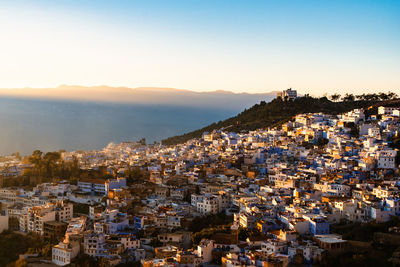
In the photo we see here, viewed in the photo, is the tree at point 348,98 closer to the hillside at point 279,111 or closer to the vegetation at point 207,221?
the hillside at point 279,111

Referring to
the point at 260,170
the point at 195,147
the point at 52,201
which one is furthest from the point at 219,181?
the point at 195,147

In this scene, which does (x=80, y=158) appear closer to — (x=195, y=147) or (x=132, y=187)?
(x=195, y=147)

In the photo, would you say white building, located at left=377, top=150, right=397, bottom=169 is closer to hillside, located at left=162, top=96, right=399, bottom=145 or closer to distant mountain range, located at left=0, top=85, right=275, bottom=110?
hillside, located at left=162, top=96, right=399, bottom=145

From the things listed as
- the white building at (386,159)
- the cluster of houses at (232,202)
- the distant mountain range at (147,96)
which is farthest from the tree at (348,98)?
the distant mountain range at (147,96)

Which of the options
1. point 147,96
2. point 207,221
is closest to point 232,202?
point 207,221

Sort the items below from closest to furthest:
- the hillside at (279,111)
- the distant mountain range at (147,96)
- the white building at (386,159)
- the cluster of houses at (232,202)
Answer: the cluster of houses at (232,202), the white building at (386,159), the hillside at (279,111), the distant mountain range at (147,96)

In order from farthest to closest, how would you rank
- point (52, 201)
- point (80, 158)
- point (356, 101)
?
1. point (356, 101)
2. point (80, 158)
3. point (52, 201)

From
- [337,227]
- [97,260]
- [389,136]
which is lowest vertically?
[97,260]

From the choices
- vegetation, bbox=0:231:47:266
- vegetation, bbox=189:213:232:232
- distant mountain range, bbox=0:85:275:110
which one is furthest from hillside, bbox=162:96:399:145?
distant mountain range, bbox=0:85:275:110
